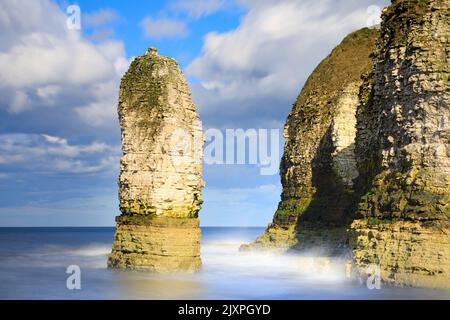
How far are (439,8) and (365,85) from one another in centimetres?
1113

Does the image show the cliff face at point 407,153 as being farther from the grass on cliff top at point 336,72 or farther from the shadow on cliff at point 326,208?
the grass on cliff top at point 336,72

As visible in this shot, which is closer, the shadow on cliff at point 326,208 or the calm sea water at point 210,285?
the calm sea water at point 210,285

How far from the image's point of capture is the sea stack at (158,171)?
31.1 meters

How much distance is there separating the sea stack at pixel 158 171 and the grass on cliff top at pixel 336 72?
20.9 meters

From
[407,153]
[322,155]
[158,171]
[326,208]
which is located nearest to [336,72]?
[322,155]

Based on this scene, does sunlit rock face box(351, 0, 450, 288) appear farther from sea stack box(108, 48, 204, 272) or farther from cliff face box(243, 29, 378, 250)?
cliff face box(243, 29, 378, 250)

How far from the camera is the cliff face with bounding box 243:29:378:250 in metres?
47.0

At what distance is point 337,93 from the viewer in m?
51.0

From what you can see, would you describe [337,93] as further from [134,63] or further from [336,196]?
[134,63]

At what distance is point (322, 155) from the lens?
50250mm

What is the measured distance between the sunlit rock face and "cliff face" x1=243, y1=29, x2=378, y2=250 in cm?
1636

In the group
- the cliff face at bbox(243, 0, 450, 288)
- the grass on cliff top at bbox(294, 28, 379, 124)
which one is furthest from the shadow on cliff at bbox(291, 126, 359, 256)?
the cliff face at bbox(243, 0, 450, 288)

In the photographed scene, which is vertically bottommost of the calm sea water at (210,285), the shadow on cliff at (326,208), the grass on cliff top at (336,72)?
the calm sea water at (210,285)

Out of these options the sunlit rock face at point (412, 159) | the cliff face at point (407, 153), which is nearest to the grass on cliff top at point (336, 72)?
the cliff face at point (407, 153)
